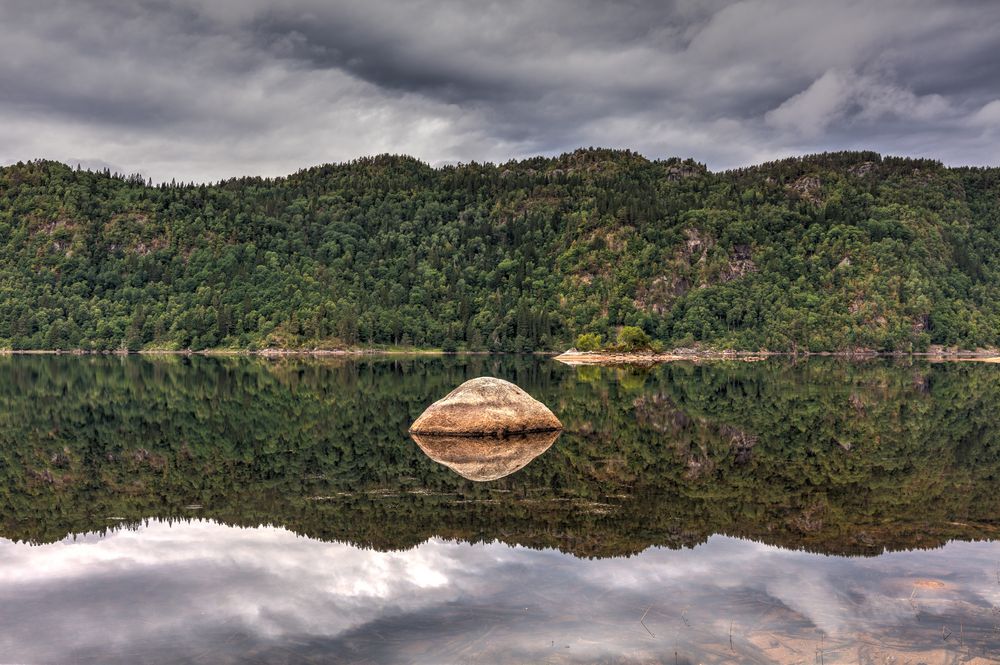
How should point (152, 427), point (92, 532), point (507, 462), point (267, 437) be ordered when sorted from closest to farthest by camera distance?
point (92, 532)
point (507, 462)
point (267, 437)
point (152, 427)

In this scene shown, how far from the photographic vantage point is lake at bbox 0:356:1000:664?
12320 mm

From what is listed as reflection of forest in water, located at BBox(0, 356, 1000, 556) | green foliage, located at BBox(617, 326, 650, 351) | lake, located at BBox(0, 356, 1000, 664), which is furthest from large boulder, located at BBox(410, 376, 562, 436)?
green foliage, located at BBox(617, 326, 650, 351)

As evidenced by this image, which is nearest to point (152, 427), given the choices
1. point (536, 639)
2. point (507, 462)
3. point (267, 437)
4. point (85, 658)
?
point (267, 437)

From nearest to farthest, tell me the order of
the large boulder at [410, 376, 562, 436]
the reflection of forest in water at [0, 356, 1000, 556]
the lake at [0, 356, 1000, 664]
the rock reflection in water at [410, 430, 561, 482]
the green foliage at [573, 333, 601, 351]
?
the lake at [0, 356, 1000, 664], the reflection of forest in water at [0, 356, 1000, 556], the rock reflection in water at [410, 430, 561, 482], the large boulder at [410, 376, 562, 436], the green foliage at [573, 333, 601, 351]

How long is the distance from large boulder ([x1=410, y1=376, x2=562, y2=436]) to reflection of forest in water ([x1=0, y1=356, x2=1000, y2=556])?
182 centimetres

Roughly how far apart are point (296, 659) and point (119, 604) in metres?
4.66

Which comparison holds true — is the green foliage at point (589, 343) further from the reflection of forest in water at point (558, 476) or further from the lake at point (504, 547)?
the lake at point (504, 547)

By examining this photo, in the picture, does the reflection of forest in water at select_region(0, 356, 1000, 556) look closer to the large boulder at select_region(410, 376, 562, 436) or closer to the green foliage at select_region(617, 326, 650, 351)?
the large boulder at select_region(410, 376, 562, 436)

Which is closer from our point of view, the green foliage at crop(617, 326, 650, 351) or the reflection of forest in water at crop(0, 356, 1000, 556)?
the reflection of forest in water at crop(0, 356, 1000, 556)

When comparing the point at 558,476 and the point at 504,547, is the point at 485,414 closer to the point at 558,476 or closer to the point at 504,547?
the point at 558,476

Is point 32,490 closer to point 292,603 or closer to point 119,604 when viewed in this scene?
point 119,604

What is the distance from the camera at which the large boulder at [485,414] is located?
34.6 meters

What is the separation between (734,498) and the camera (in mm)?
22375

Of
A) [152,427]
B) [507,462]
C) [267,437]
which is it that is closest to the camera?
[507,462]
